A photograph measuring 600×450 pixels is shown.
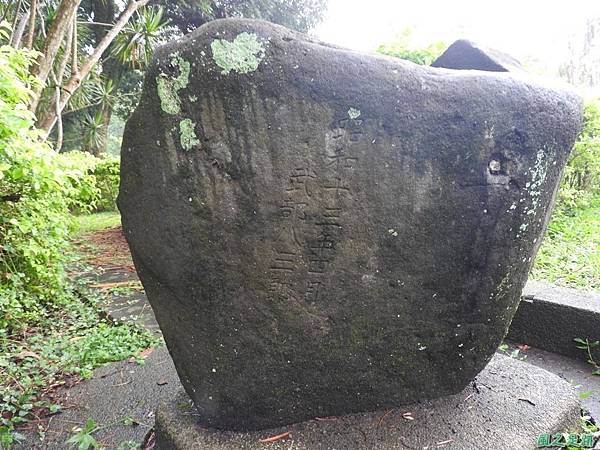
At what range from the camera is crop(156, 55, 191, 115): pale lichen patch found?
1416 millimetres

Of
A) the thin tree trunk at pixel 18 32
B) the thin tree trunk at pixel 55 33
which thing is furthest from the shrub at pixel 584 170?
the thin tree trunk at pixel 18 32

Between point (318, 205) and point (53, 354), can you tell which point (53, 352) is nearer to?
point (53, 354)

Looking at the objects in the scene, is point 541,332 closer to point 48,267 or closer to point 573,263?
point 573,263

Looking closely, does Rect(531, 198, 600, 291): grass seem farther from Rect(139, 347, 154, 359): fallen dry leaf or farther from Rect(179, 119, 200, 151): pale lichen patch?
Rect(179, 119, 200, 151): pale lichen patch

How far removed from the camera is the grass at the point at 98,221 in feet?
27.8

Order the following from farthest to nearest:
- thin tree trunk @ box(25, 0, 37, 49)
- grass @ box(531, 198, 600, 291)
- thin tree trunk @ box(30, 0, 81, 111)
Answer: thin tree trunk @ box(25, 0, 37, 49), thin tree trunk @ box(30, 0, 81, 111), grass @ box(531, 198, 600, 291)

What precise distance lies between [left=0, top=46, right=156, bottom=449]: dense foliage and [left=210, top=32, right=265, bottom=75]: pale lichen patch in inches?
66.1

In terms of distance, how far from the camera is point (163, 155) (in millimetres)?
1482

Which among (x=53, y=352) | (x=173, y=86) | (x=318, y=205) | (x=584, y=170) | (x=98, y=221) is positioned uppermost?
(x=173, y=86)

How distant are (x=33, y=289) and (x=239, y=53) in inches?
136

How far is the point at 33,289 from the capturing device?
3.85 metres

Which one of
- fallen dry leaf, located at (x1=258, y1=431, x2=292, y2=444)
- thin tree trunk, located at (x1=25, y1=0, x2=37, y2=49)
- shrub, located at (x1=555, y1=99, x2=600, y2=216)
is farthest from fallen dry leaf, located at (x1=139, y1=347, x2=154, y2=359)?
shrub, located at (x1=555, y1=99, x2=600, y2=216)

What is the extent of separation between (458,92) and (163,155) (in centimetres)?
104

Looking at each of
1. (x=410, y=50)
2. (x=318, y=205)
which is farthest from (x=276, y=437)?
(x=410, y=50)
